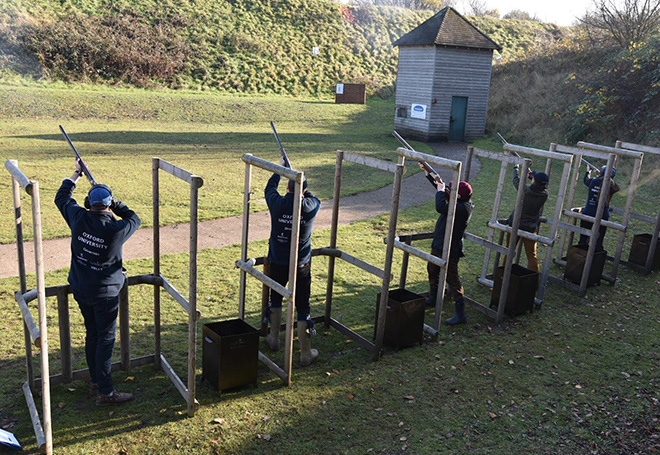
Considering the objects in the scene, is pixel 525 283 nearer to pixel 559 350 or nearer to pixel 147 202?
pixel 559 350

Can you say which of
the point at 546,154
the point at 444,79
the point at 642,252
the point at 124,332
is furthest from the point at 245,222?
the point at 444,79

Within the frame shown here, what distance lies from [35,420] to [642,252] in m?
11.1

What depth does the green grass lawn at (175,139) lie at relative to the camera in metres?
14.5

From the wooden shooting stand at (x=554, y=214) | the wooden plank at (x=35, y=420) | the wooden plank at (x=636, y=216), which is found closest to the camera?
the wooden plank at (x=35, y=420)

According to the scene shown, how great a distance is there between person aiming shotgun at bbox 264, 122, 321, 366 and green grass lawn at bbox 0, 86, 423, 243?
19.6ft

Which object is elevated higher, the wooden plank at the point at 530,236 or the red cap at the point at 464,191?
the red cap at the point at 464,191

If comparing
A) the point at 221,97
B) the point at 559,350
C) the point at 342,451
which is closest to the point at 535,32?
the point at 221,97

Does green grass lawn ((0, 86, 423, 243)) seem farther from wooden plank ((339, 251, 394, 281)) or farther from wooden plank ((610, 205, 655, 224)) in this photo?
wooden plank ((610, 205, 655, 224))

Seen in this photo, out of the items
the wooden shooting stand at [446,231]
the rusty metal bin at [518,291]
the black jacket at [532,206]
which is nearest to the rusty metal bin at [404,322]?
the wooden shooting stand at [446,231]

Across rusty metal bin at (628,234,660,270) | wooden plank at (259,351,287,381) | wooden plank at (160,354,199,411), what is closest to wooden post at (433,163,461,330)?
wooden plank at (259,351,287,381)

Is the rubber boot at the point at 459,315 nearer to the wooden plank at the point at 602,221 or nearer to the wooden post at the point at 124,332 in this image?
the wooden plank at the point at 602,221

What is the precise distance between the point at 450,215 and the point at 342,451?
3279mm

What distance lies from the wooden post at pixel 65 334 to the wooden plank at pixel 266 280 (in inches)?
79.0

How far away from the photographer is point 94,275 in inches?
211
